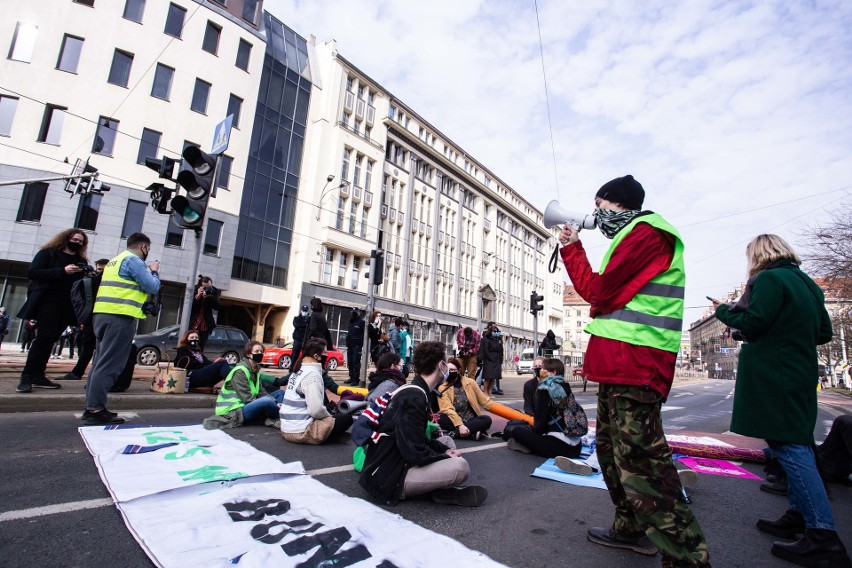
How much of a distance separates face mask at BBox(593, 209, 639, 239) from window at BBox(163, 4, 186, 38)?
89.6 feet

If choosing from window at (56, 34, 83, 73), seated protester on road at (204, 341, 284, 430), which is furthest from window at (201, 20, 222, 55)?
seated protester on road at (204, 341, 284, 430)

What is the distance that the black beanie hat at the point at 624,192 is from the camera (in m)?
2.54

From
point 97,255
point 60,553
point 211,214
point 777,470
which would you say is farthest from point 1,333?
point 777,470

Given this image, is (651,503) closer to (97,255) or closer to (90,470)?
(90,470)

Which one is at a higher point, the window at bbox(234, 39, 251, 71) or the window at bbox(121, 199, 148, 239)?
the window at bbox(234, 39, 251, 71)

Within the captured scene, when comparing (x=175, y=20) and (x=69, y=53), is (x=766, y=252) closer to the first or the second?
(x=69, y=53)

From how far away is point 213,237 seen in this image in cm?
2306

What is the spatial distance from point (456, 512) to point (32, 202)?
2429 centimetres

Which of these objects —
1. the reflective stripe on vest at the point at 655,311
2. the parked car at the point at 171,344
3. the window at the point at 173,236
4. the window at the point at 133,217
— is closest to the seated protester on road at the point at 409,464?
the reflective stripe on vest at the point at 655,311

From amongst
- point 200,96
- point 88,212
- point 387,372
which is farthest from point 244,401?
point 200,96

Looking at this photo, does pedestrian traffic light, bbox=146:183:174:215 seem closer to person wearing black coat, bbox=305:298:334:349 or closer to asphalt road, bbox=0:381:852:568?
asphalt road, bbox=0:381:852:568

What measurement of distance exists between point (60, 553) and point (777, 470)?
5.51m

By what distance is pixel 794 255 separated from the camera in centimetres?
297

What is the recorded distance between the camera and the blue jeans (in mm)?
2469
